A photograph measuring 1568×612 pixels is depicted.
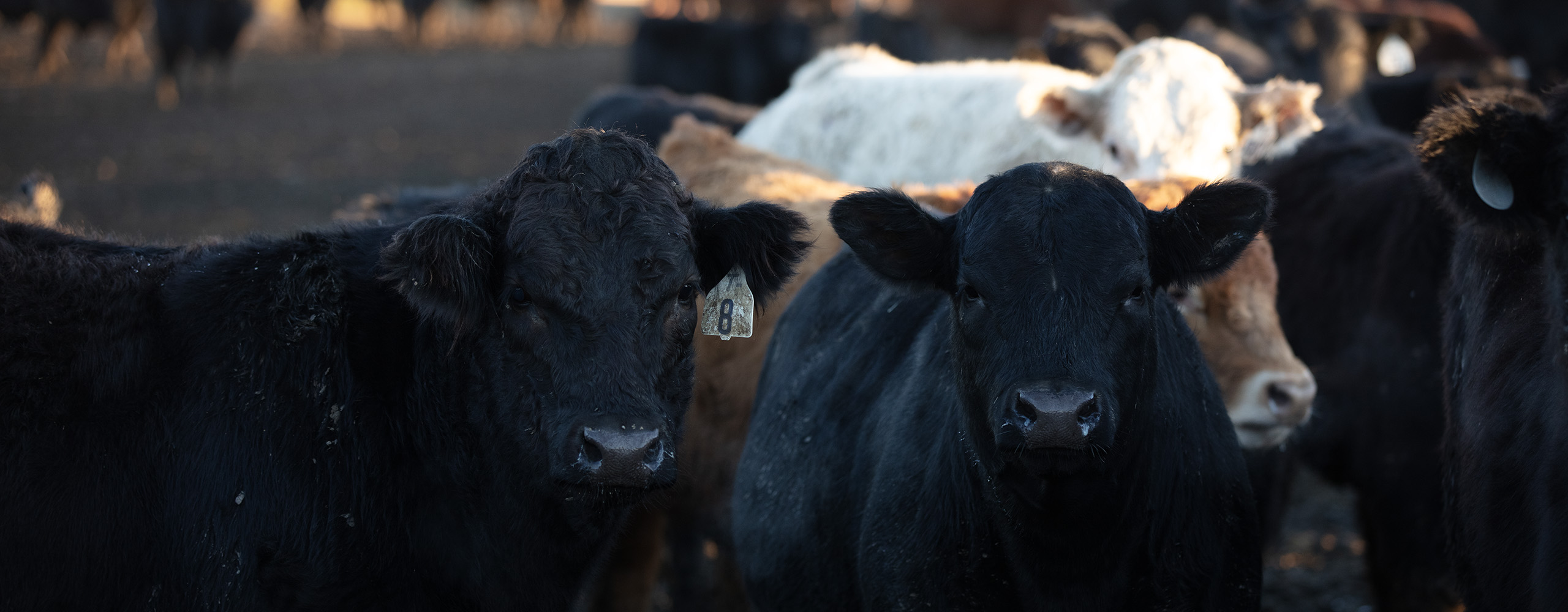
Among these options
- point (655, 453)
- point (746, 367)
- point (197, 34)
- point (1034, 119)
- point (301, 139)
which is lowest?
point (197, 34)

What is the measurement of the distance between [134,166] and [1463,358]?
13.5m

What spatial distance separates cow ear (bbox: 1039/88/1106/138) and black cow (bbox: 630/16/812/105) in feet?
33.4

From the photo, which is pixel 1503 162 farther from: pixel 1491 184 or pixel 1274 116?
pixel 1274 116

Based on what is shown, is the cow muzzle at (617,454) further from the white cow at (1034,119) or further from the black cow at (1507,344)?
the white cow at (1034,119)

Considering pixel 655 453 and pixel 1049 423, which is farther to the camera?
pixel 655 453

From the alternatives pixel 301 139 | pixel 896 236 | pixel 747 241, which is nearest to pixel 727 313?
pixel 747 241

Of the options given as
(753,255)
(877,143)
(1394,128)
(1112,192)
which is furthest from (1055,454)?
(1394,128)

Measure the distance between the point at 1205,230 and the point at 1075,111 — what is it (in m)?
2.73

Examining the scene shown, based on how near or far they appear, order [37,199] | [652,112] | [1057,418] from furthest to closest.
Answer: [652,112], [37,199], [1057,418]

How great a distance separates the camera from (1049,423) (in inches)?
99.3

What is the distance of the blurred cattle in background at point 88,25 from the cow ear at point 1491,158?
75.8ft

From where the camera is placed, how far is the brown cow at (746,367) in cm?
388

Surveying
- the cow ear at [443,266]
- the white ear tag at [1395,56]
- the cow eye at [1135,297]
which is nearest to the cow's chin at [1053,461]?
the cow eye at [1135,297]

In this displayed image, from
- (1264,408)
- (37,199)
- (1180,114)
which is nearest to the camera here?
(1264,408)
